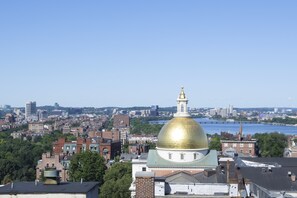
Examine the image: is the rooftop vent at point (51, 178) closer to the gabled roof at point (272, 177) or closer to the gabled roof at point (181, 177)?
the gabled roof at point (181, 177)

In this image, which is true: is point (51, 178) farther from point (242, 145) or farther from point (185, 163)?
point (242, 145)

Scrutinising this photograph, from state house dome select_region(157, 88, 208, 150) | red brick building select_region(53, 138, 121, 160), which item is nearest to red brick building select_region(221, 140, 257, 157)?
red brick building select_region(53, 138, 121, 160)

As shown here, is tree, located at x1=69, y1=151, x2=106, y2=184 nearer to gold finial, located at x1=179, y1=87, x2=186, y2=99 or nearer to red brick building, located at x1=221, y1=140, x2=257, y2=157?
gold finial, located at x1=179, y1=87, x2=186, y2=99

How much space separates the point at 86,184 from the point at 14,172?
60.2 m

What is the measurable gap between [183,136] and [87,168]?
22.6m

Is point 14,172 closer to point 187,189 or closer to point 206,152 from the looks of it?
point 206,152

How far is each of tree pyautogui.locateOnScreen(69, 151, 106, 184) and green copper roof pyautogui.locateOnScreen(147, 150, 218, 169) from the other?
62.0 ft

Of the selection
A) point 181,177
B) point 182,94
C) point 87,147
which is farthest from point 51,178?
point 87,147

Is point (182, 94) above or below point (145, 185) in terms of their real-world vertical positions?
above

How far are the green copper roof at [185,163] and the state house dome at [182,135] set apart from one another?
3.19ft

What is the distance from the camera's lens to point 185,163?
46.7 m

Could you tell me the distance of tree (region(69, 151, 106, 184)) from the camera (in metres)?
65.9

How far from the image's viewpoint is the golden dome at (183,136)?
46.6 metres

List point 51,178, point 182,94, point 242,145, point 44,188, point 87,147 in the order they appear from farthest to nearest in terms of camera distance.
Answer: point 242,145 < point 87,147 < point 182,94 < point 51,178 < point 44,188
